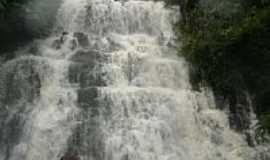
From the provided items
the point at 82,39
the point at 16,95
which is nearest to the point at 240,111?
the point at 82,39

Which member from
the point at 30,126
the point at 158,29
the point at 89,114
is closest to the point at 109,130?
the point at 89,114

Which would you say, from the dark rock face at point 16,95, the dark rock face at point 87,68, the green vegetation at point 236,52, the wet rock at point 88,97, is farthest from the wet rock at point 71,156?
the green vegetation at point 236,52

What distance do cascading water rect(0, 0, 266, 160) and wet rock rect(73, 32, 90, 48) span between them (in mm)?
29

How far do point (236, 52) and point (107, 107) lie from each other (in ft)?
13.2

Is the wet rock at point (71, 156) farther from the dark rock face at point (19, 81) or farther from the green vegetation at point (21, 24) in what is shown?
the green vegetation at point (21, 24)

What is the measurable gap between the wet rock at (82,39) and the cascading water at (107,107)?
3 centimetres

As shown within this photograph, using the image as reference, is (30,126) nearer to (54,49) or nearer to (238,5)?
(54,49)

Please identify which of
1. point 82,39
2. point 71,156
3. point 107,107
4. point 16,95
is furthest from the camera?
point 82,39

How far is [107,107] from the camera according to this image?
30.2ft

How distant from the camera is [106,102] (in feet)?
30.4

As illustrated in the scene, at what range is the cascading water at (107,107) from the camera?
854 centimetres

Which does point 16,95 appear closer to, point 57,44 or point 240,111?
point 57,44

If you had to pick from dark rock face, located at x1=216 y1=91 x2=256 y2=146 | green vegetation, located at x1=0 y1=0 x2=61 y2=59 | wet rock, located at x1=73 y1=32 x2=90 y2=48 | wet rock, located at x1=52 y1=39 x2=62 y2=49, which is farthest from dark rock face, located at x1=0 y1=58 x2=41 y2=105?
dark rock face, located at x1=216 y1=91 x2=256 y2=146

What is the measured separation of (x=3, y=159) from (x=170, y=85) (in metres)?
4.58
